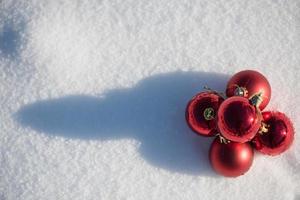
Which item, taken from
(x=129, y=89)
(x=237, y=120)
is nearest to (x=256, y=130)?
(x=237, y=120)

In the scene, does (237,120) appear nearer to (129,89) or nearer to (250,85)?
(250,85)

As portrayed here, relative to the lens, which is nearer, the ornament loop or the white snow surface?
the ornament loop

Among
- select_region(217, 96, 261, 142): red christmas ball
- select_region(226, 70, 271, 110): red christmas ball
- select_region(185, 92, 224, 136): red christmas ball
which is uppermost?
select_region(226, 70, 271, 110): red christmas ball

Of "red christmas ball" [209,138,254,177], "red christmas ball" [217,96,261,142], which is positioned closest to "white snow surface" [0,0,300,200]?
"red christmas ball" [209,138,254,177]

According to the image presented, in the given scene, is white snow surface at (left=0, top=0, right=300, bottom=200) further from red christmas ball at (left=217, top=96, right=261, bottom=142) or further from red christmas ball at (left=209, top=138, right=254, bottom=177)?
red christmas ball at (left=217, top=96, right=261, bottom=142)

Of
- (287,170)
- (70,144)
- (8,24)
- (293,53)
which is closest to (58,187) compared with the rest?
(70,144)
